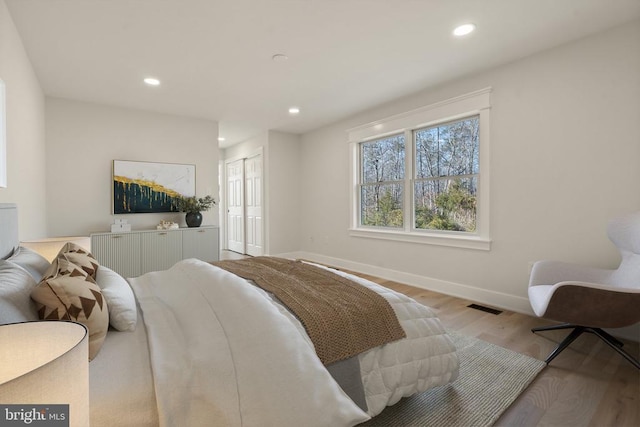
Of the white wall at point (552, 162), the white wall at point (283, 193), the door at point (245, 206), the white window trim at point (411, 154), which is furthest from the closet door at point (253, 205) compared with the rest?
the white wall at point (552, 162)

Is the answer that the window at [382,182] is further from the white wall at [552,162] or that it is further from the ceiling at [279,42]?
the ceiling at [279,42]

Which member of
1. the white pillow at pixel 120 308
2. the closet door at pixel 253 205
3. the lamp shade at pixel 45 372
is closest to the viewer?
the lamp shade at pixel 45 372

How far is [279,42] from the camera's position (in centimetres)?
260

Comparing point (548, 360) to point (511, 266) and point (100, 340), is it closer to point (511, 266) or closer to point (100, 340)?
point (511, 266)

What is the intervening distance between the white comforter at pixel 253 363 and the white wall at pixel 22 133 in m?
1.65

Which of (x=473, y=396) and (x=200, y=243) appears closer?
(x=473, y=396)

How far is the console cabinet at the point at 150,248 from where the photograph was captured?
384 centimetres

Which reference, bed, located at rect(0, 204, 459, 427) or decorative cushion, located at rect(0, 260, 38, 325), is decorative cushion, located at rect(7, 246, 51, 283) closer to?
bed, located at rect(0, 204, 459, 427)

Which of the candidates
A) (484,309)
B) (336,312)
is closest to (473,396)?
(336,312)

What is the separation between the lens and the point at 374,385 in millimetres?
1341

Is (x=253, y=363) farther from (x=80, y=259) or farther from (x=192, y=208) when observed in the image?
(x=192, y=208)

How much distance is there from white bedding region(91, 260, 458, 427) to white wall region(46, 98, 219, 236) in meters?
3.35

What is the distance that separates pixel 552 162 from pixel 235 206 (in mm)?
5694

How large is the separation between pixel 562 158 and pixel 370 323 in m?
2.50
